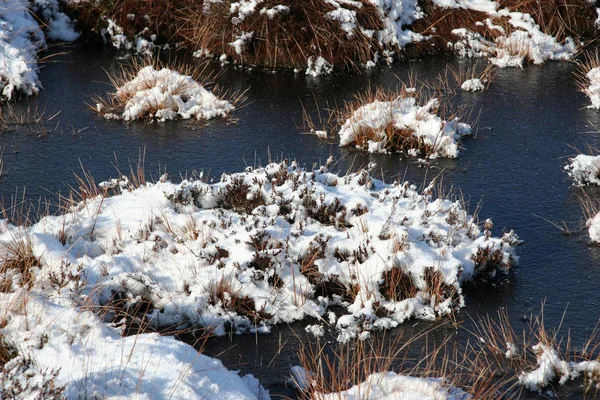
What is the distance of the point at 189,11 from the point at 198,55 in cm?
130

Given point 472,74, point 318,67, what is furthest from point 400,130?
point 318,67

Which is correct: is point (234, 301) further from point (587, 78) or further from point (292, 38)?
point (587, 78)

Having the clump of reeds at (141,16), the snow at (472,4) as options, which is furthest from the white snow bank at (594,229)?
the clump of reeds at (141,16)

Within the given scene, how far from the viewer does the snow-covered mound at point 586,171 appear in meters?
8.71

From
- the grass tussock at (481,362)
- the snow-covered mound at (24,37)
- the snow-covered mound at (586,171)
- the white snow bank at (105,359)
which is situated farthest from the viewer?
the snow-covered mound at (24,37)

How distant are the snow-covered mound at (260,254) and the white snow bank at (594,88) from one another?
5343 millimetres

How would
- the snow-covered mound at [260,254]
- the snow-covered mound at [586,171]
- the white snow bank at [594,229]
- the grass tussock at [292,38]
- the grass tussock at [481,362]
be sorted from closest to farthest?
the grass tussock at [481,362] < the snow-covered mound at [260,254] < the white snow bank at [594,229] < the snow-covered mound at [586,171] < the grass tussock at [292,38]

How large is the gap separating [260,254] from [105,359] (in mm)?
2217

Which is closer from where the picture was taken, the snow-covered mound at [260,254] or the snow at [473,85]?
the snow-covered mound at [260,254]

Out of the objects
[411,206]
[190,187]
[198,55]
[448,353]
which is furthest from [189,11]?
[448,353]

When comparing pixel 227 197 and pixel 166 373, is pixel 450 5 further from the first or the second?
pixel 166 373

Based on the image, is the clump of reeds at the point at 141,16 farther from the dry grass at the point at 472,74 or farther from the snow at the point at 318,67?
the dry grass at the point at 472,74

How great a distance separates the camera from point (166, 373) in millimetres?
4379

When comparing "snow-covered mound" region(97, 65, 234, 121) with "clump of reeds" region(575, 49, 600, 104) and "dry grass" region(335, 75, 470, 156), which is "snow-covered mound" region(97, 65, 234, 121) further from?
"clump of reeds" region(575, 49, 600, 104)
